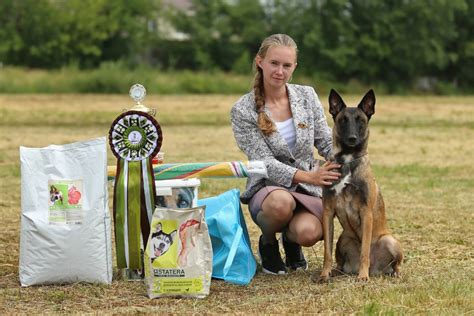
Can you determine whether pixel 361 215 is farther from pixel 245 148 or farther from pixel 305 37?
pixel 305 37

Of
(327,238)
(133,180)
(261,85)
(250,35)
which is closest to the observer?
(133,180)

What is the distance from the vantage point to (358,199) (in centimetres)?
556

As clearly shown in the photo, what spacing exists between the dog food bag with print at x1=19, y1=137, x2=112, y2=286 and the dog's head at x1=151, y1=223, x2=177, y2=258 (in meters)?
0.43

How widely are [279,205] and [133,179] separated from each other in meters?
0.92

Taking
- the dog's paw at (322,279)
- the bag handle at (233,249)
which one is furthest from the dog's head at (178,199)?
the dog's paw at (322,279)

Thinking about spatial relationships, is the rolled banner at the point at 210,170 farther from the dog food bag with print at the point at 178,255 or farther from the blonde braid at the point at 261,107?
the dog food bag with print at the point at 178,255

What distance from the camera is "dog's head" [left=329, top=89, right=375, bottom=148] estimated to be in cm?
550

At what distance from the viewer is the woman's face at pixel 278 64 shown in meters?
5.78

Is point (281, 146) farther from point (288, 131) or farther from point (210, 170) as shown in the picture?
point (210, 170)

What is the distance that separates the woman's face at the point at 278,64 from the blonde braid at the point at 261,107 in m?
0.10

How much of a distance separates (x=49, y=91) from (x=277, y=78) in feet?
86.7

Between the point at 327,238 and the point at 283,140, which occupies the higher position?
the point at 283,140

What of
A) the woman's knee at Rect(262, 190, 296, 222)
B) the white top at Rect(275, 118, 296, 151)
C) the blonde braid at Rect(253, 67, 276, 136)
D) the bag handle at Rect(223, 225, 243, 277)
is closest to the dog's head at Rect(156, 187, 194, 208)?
the bag handle at Rect(223, 225, 243, 277)

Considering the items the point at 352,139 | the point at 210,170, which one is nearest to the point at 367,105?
the point at 352,139
